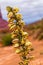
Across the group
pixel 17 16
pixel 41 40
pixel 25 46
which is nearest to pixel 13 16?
pixel 17 16

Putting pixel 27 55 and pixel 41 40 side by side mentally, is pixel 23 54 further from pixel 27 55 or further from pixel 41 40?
pixel 41 40

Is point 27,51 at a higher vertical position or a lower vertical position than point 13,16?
lower

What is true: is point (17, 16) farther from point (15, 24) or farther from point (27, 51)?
point (27, 51)

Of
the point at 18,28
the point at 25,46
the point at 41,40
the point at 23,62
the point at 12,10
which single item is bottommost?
the point at 41,40

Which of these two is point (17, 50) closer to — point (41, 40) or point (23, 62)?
point (23, 62)

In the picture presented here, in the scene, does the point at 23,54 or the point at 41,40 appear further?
the point at 41,40

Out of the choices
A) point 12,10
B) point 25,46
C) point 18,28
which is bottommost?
point 25,46

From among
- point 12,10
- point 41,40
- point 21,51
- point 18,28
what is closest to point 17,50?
point 21,51

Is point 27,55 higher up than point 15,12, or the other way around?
point 15,12

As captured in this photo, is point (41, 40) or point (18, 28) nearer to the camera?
point (18, 28)
